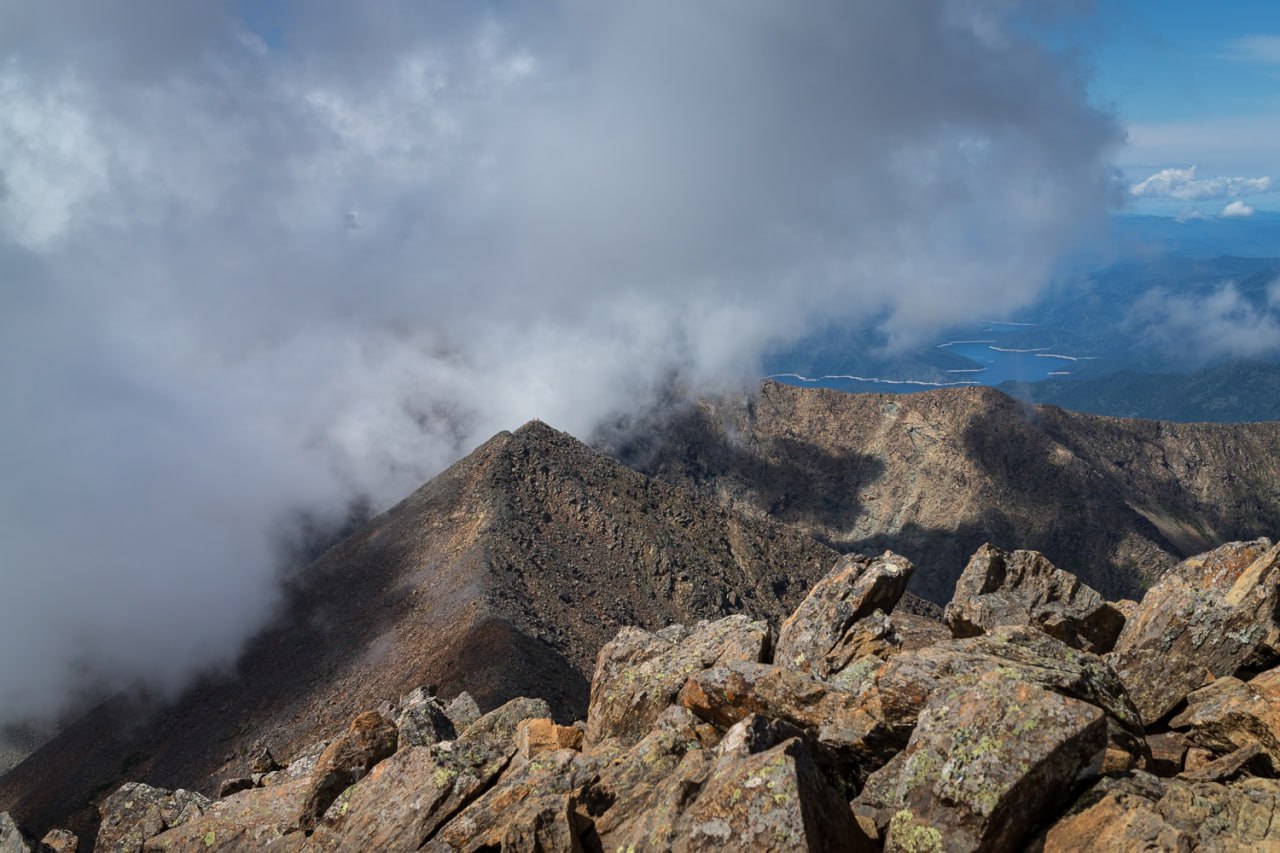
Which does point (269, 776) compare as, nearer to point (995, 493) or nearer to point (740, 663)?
point (740, 663)

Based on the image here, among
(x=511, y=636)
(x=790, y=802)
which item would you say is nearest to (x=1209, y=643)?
(x=790, y=802)

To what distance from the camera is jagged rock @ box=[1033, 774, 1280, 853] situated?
12.0 meters

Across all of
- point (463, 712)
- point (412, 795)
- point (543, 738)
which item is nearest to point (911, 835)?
point (412, 795)

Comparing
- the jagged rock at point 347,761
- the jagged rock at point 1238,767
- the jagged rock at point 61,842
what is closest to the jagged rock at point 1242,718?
the jagged rock at point 1238,767

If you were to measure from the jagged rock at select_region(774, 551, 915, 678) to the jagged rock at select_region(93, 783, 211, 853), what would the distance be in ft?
60.7

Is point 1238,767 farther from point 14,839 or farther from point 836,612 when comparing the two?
point 14,839

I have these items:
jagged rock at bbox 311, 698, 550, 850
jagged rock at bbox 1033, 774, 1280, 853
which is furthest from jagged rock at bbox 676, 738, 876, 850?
jagged rock at bbox 311, 698, 550, 850

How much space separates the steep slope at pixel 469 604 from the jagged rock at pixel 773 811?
53027mm

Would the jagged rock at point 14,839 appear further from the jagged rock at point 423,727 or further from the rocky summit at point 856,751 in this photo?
the jagged rock at point 423,727

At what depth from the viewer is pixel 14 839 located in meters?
25.9

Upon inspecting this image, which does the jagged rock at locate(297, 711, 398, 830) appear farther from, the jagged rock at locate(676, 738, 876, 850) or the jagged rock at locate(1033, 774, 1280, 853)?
the jagged rock at locate(1033, 774, 1280, 853)

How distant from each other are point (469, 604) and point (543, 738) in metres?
59.6

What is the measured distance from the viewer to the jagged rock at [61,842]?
1114 inches

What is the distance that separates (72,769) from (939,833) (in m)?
95.1
